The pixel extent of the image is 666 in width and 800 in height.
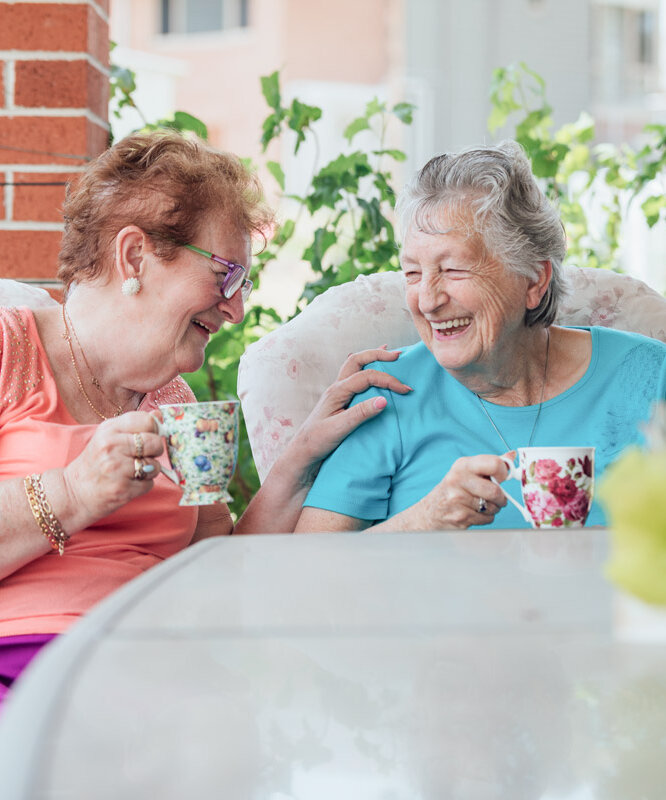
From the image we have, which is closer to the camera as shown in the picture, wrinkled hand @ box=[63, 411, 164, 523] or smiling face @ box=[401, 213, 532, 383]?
wrinkled hand @ box=[63, 411, 164, 523]

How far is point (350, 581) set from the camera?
99 cm

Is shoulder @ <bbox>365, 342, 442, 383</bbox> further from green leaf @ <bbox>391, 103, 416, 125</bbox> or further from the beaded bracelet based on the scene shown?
green leaf @ <bbox>391, 103, 416, 125</bbox>

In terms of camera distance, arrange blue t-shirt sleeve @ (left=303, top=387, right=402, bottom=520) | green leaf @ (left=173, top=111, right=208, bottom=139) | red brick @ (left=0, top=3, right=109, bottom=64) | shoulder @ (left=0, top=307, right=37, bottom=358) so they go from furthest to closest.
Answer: green leaf @ (left=173, top=111, right=208, bottom=139) → red brick @ (left=0, top=3, right=109, bottom=64) → blue t-shirt sleeve @ (left=303, top=387, right=402, bottom=520) → shoulder @ (left=0, top=307, right=37, bottom=358)

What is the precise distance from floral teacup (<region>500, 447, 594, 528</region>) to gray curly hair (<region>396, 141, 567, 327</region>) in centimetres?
71

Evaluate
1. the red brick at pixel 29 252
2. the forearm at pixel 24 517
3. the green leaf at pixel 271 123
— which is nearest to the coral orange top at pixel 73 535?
the forearm at pixel 24 517

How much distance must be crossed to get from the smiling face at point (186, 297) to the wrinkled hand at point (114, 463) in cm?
39

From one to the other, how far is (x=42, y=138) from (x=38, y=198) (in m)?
0.14

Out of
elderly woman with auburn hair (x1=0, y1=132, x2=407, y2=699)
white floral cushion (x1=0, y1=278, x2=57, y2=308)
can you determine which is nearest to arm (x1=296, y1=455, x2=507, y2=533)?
elderly woman with auburn hair (x1=0, y1=132, x2=407, y2=699)

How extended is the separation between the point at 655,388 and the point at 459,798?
1279mm

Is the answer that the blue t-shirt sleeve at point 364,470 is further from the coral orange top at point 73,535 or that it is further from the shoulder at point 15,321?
the shoulder at point 15,321

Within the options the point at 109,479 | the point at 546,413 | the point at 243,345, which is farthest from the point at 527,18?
the point at 109,479

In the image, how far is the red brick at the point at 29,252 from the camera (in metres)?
2.42

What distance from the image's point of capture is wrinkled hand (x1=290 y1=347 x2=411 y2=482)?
6.21 ft

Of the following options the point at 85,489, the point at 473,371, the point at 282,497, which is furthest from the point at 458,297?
the point at 85,489
